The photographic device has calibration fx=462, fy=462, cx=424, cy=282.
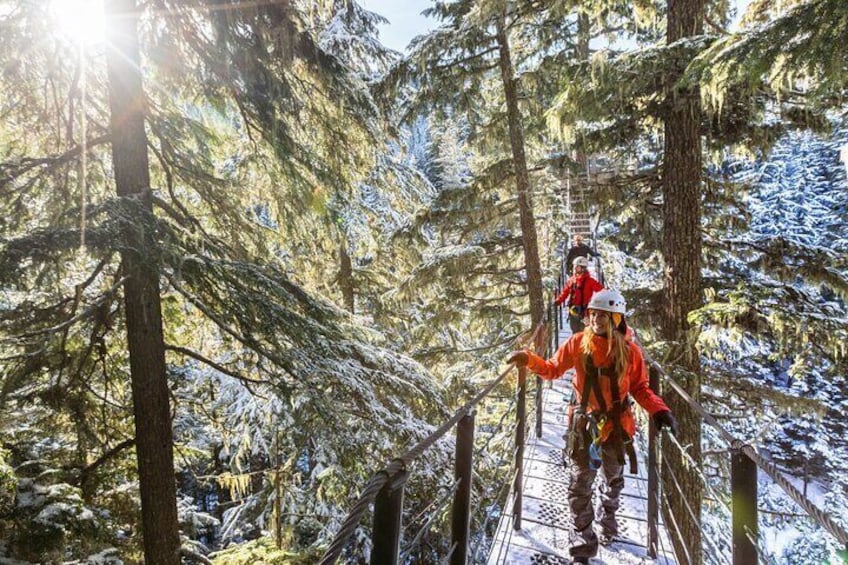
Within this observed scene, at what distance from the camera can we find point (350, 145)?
604 centimetres

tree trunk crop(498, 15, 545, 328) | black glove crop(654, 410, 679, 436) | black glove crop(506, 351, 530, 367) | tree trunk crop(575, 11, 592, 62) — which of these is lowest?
black glove crop(654, 410, 679, 436)

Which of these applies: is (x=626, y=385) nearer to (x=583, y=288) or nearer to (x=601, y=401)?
(x=601, y=401)

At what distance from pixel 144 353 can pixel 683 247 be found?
6898 millimetres

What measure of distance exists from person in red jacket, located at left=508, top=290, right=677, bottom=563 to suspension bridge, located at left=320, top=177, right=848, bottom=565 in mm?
187

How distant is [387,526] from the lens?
147 cm

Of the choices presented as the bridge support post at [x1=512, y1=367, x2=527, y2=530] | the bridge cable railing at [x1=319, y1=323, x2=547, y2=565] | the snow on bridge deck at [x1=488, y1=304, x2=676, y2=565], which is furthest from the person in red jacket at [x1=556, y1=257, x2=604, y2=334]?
the bridge cable railing at [x1=319, y1=323, x2=547, y2=565]

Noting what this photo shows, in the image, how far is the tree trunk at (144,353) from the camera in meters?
4.52

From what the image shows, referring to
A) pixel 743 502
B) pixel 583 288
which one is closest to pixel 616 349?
pixel 743 502

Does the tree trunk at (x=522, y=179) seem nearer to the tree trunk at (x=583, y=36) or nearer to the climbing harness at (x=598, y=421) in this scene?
the tree trunk at (x=583, y=36)

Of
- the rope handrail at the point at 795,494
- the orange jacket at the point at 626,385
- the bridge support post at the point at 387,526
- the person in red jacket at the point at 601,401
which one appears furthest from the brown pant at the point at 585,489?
the bridge support post at the point at 387,526

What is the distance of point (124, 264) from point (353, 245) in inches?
300

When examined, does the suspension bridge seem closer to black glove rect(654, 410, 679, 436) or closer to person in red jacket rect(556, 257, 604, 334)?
black glove rect(654, 410, 679, 436)

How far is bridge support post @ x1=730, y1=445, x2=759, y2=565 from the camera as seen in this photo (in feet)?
6.40

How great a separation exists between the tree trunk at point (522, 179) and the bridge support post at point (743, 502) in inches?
318
